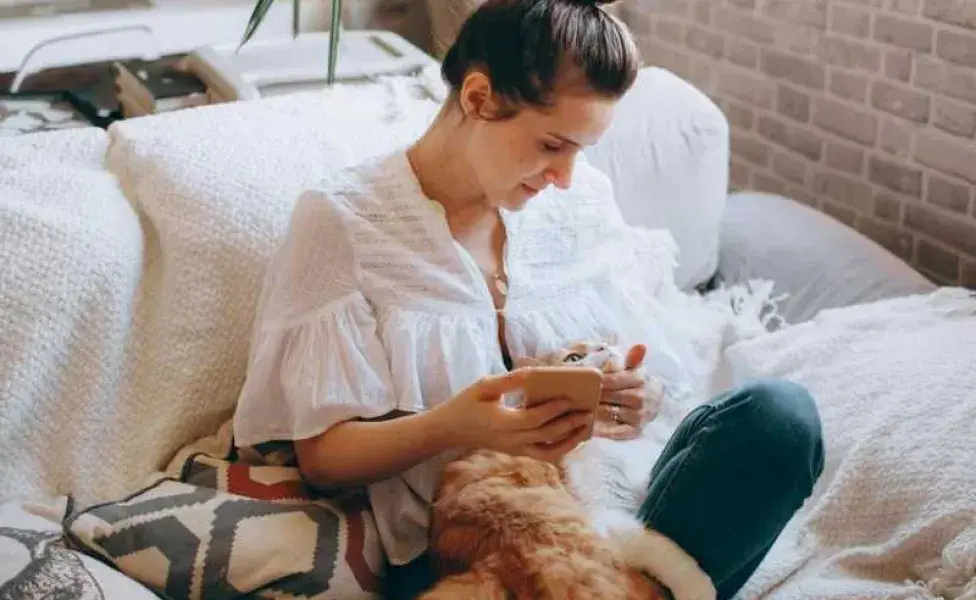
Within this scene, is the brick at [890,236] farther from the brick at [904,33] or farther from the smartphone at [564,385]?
the smartphone at [564,385]

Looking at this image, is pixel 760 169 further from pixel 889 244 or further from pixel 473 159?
pixel 473 159

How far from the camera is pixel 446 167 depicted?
4.85 ft

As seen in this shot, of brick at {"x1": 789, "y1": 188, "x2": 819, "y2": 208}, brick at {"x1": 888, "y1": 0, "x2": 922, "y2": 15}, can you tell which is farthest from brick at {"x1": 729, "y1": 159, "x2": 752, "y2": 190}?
brick at {"x1": 888, "y1": 0, "x2": 922, "y2": 15}

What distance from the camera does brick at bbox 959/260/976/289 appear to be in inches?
88.7

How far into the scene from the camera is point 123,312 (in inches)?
59.9

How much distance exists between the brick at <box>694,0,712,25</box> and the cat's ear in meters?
1.44

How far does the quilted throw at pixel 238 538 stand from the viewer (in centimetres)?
130

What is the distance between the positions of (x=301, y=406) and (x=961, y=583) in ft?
2.53

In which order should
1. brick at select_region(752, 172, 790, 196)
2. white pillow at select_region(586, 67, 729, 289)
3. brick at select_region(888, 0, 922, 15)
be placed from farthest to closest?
brick at select_region(752, 172, 790, 196) < brick at select_region(888, 0, 922, 15) < white pillow at select_region(586, 67, 729, 289)

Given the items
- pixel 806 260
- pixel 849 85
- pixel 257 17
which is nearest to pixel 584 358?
pixel 806 260

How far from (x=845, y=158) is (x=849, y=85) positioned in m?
0.15

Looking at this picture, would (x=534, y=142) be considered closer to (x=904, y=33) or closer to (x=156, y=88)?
(x=156, y=88)

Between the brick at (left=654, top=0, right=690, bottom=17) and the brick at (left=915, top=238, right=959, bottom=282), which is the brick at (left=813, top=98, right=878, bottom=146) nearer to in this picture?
the brick at (left=915, top=238, right=959, bottom=282)

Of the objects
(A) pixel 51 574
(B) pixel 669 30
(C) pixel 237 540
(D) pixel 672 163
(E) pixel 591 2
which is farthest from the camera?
(B) pixel 669 30
